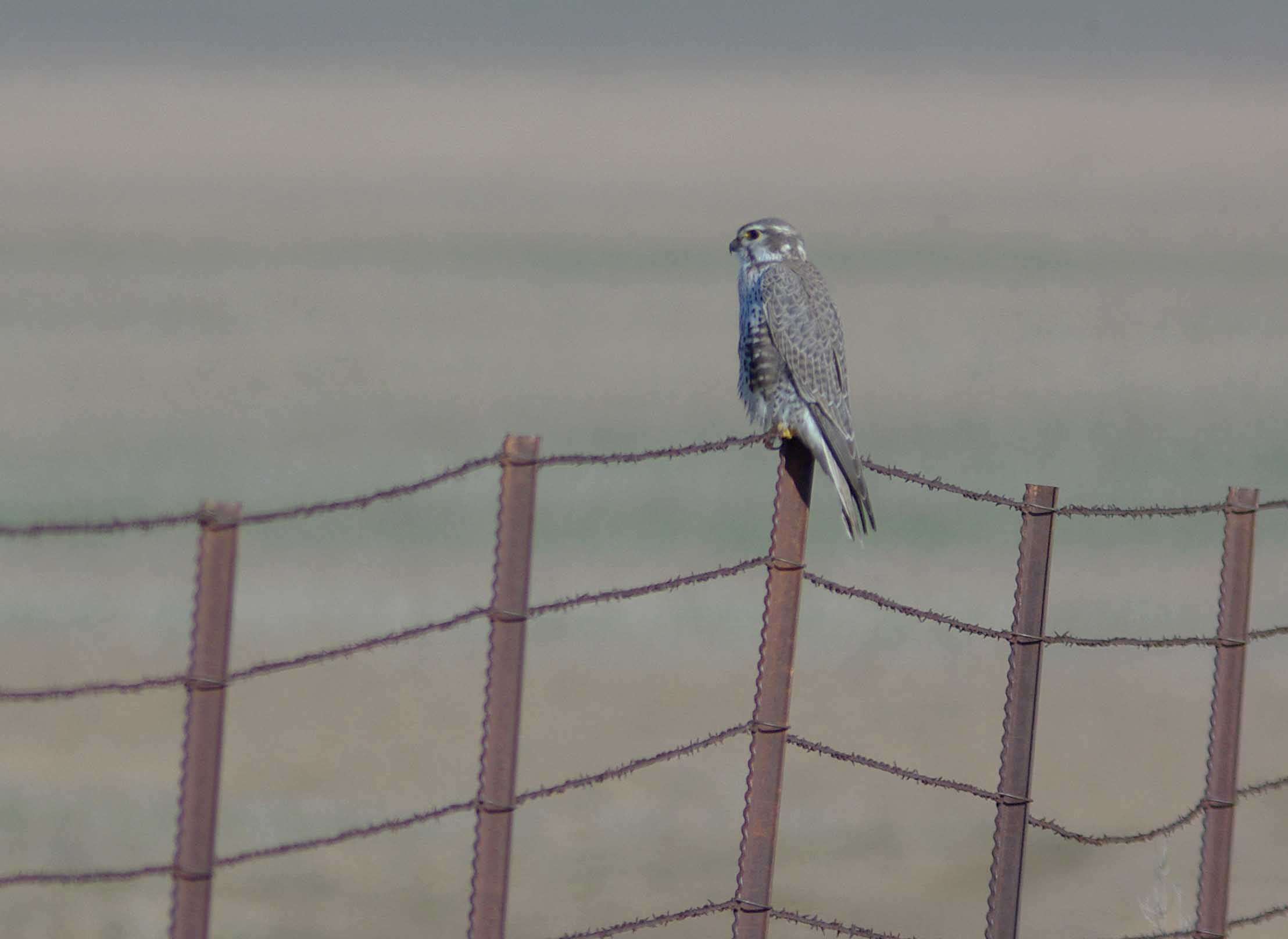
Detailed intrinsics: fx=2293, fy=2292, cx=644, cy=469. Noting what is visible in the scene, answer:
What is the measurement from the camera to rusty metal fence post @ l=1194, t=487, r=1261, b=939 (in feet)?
16.5

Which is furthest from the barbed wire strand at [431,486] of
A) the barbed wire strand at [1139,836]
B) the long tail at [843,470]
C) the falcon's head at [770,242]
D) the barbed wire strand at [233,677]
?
the falcon's head at [770,242]

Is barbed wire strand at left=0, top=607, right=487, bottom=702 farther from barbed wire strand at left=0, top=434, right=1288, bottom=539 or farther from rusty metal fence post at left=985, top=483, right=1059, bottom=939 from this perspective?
rusty metal fence post at left=985, top=483, right=1059, bottom=939

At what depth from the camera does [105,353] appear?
27.7m

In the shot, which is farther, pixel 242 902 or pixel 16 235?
pixel 16 235

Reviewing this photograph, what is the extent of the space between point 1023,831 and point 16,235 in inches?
1412

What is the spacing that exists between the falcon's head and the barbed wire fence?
164 cm

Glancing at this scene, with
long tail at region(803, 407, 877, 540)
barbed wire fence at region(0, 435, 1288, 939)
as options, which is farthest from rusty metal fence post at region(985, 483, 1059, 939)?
Result: long tail at region(803, 407, 877, 540)

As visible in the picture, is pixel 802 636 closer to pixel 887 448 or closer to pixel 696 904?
pixel 696 904

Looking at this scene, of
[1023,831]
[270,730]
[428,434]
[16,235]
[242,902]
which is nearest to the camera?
[1023,831]

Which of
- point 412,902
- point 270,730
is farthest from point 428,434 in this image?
point 412,902

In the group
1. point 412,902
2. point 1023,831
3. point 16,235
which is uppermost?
point 16,235

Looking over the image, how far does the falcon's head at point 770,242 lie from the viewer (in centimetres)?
639

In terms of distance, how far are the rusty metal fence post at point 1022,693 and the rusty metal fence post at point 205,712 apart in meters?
1.69

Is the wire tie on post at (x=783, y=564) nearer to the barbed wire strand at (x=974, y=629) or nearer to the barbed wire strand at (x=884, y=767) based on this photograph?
the barbed wire strand at (x=974, y=629)
